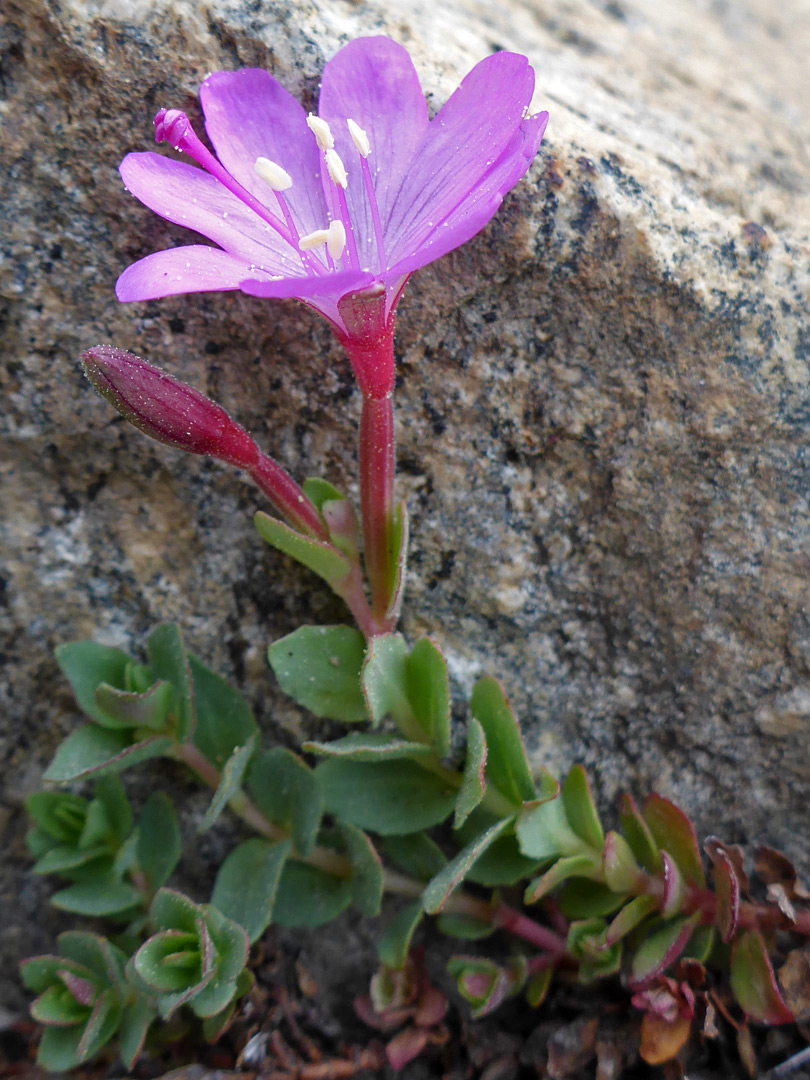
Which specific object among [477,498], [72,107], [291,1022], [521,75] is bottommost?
[291,1022]

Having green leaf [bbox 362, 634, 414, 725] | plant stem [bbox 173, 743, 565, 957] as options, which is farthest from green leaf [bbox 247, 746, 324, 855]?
green leaf [bbox 362, 634, 414, 725]

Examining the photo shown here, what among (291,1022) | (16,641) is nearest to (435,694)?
(291,1022)

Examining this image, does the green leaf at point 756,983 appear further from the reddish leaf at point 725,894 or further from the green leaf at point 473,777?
the green leaf at point 473,777

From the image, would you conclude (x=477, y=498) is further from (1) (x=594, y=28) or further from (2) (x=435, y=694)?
(1) (x=594, y=28)

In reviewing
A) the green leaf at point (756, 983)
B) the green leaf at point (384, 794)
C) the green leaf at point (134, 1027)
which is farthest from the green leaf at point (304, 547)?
the green leaf at point (756, 983)

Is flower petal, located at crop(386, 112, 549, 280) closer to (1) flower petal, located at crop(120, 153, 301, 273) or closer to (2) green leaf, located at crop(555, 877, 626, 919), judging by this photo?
(1) flower petal, located at crop(120, 153, 301, 273)
